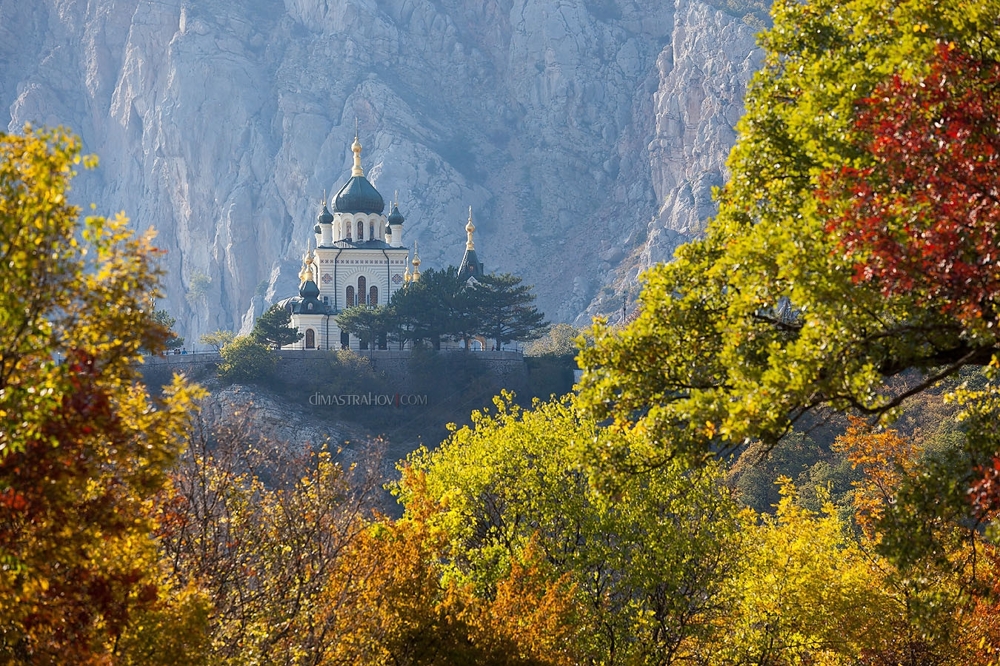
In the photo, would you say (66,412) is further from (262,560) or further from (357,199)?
(357,199)

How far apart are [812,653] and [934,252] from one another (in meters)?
18.4

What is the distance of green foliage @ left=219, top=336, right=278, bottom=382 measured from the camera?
91125 mm

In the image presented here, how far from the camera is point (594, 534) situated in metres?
28.4

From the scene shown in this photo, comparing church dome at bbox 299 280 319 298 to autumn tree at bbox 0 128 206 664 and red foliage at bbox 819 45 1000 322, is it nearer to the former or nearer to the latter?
autumn tree at bbox 0 128 206 664

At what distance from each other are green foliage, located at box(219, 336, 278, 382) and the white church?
213 inches

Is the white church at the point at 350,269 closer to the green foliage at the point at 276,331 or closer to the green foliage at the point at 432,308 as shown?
the green foliage at the point at 276,331

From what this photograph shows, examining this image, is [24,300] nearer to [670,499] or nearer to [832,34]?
[832,34]

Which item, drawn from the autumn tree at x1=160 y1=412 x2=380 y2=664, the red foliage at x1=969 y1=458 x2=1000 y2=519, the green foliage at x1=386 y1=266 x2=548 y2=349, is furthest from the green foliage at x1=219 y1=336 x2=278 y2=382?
the red foliage at x1=969 y1=458 x2=1000 y2=519

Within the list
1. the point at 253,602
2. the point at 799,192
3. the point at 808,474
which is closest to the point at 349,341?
the point at 808,474

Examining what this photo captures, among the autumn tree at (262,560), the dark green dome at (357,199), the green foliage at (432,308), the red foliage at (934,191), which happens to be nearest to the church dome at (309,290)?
the green foliage at (432,308)

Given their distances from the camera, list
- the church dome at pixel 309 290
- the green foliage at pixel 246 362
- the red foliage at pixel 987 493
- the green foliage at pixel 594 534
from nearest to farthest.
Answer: the red foliage at pixel 987 493 < the green foliage at pixel 594 534 < the green foliage at pixel 246 362 < the church dome at pixel 309 290

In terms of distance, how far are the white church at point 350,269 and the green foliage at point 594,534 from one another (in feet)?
217

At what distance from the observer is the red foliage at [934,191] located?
460 inches

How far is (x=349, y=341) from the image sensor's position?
98.4 m
